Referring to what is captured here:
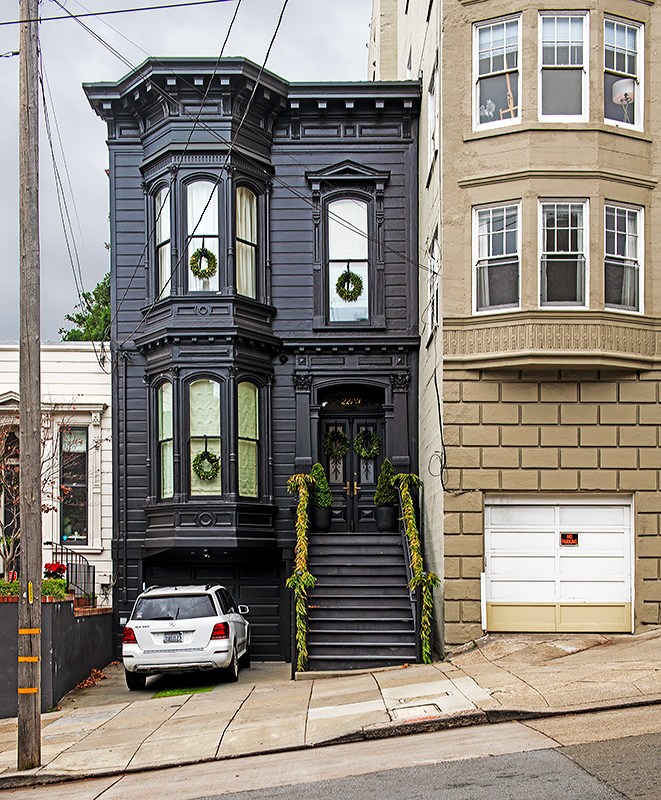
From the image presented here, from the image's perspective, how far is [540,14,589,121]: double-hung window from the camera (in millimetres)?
16047

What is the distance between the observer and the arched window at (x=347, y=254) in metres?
20.5

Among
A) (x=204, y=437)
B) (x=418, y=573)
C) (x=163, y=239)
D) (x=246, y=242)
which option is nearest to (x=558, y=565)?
(x=418, y=573)

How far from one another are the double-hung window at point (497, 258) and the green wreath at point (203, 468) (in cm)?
622

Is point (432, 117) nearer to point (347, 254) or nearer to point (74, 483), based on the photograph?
point (347, 254)

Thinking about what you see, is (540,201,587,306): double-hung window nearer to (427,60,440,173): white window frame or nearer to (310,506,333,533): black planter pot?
(427,60,440,173): white window frame

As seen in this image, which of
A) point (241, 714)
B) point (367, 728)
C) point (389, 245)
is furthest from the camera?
point (389, 245)

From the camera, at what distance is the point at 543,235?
628 inches

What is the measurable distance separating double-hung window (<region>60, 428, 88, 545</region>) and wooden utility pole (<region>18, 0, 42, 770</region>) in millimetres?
9708

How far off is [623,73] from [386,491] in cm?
876

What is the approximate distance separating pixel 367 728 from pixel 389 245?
11.9 meters

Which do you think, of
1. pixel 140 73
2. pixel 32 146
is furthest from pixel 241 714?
pixel 140 73

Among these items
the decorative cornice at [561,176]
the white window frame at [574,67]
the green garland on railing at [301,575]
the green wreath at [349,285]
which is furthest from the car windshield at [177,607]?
the white window frame at [574,67]

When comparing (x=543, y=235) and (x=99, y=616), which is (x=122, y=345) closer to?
(x=99, y=616)

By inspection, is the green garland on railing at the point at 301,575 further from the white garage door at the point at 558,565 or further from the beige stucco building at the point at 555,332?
the white garage door at the point at 558,565
